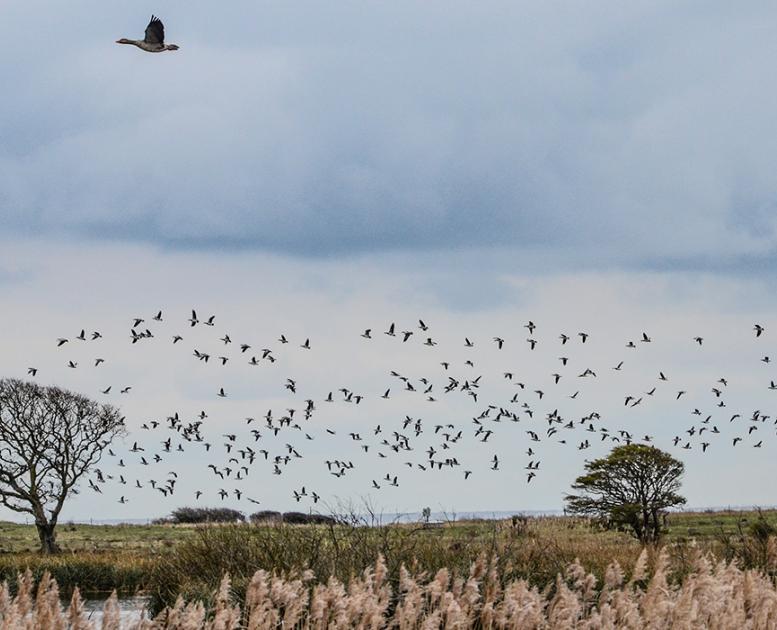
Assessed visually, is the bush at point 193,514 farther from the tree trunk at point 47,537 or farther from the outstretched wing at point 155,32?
the outstretched wing at point 155,32

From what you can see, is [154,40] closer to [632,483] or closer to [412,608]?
[412,608]

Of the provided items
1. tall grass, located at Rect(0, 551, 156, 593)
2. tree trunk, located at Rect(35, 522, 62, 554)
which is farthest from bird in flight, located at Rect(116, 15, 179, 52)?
tree trunk, located at Rect(35, 522, 62, 554)

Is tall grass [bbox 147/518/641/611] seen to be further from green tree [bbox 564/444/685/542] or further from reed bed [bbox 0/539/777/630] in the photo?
green tree [bbox 564/444/685/542]

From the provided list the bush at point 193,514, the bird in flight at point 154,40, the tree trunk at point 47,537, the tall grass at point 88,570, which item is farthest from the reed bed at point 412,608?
the bush at point 193,514

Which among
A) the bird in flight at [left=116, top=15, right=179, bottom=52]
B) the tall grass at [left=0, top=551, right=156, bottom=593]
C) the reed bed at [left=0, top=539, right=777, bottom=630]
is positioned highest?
the bird in flight at [left=116, top=15, right=179, bottom=52]

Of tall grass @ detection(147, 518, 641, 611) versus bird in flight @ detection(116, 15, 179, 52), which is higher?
bird in flight @ detection(116, 15, 179, 52)

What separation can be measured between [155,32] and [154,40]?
0.28 meters

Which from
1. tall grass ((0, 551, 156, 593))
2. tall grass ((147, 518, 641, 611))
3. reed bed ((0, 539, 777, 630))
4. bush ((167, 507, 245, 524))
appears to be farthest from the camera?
bush ((167, 507, 245, 524))

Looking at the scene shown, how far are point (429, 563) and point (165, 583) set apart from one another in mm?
7413

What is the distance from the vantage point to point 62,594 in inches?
1513

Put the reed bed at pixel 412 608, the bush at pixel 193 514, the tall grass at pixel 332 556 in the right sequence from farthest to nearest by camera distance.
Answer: the bush at pixel 193 514 < the tall grass at pixel 332 556 < the reed bed at pixel 412 608

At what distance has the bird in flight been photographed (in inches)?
799

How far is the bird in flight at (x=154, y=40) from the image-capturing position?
799 inches

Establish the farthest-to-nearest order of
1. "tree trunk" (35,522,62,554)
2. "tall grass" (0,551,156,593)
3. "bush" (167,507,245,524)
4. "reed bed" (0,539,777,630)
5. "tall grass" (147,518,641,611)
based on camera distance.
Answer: "bush" (167,507,245,524), "tree trunk" (35,522,62,554), "tall grass" (0,551,156,593), "tall grass" (147,518,641,611), "reed bed" (0,539,777,630)
